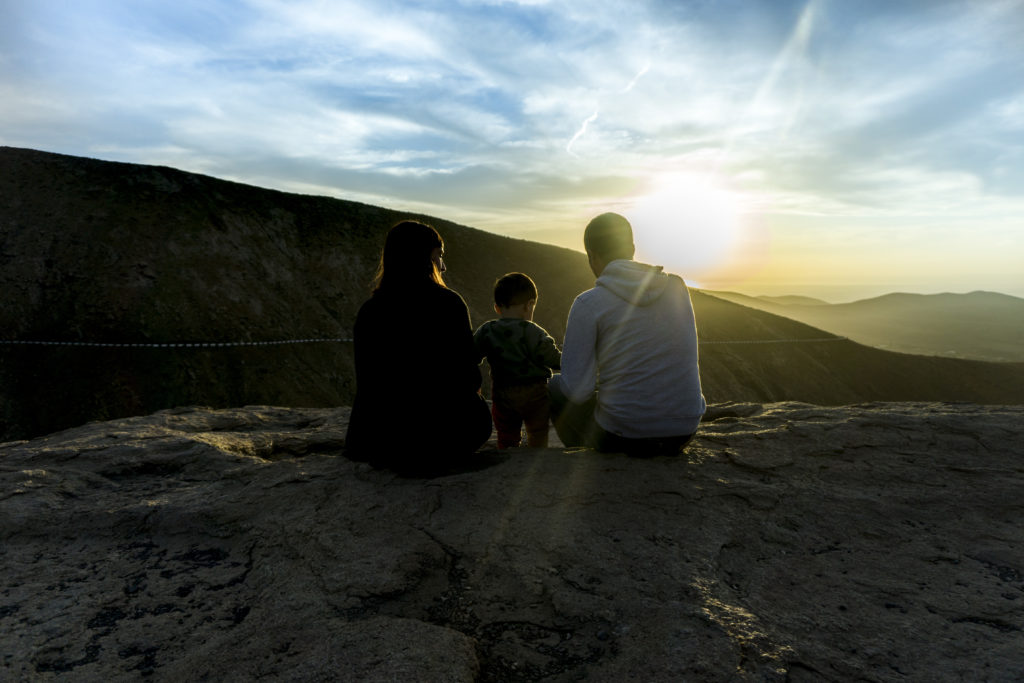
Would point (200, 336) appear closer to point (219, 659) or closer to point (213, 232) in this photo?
point (213, 232)

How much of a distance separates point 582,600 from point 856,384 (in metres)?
35.0

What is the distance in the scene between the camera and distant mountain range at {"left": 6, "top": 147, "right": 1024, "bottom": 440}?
17.2m

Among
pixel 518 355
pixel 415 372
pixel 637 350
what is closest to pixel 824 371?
pixel 518 355

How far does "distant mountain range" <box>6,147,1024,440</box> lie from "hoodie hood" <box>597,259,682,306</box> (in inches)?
659

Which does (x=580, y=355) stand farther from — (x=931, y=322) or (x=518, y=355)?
(x=931, y=322)

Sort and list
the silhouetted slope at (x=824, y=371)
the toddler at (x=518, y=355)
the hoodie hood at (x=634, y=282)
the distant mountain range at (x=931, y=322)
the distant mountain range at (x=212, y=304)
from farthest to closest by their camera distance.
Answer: the distant mountain range at (x=931, y=322) < the silhouetted slope at (x=824, y=371) < the distant mountain range at (x=212, y=304) < the toddler at (x=518, y=355) < the hoodie hood at (x=634, y=282)

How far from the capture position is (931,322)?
3991 inches

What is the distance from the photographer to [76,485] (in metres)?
3.86

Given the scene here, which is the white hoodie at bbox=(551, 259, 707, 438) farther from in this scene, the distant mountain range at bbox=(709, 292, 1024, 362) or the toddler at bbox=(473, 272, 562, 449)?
the distant mountain range at bbox=(709, 292, 1024, 362)

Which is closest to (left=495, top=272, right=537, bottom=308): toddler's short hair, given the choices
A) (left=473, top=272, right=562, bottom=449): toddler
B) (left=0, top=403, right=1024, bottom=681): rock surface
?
(left=473, top=272, right=562, bottom=449): toddler

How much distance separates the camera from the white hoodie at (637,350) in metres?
3.63

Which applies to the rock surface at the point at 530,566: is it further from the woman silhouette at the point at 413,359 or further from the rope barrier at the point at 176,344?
the rope barrier at the point at 176,344

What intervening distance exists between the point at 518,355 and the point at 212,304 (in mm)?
19348

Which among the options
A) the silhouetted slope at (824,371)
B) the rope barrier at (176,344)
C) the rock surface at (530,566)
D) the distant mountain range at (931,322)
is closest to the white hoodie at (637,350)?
the rock surface at (530,566)
